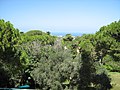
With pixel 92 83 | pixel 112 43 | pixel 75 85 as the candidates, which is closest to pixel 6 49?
pixel 75 85

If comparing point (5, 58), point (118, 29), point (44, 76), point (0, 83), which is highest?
point (118, 29)

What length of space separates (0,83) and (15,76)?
1586mm

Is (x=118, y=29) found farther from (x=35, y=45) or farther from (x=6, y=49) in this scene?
(x=6, y=49)

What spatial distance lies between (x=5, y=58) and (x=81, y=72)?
19.5ft

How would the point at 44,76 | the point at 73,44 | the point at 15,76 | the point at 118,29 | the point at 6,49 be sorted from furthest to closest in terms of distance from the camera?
the point at 73,44 < the point at 118,29 < the point at 15,76 < the point at 6,49 < the point at 44,76

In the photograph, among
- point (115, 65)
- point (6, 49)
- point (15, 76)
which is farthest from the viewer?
point (115, 65)

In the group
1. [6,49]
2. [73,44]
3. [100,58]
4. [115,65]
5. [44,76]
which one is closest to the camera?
[44,76]

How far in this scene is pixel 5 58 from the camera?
54.8ft

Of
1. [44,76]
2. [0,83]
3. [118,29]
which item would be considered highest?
[118,29]

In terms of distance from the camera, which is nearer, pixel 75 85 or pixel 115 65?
pixel 75 85

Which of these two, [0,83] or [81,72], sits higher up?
[81,72]

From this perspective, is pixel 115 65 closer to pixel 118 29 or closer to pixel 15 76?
pixel 118 29

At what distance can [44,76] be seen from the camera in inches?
598

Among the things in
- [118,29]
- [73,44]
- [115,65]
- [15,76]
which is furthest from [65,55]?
[73,44]
